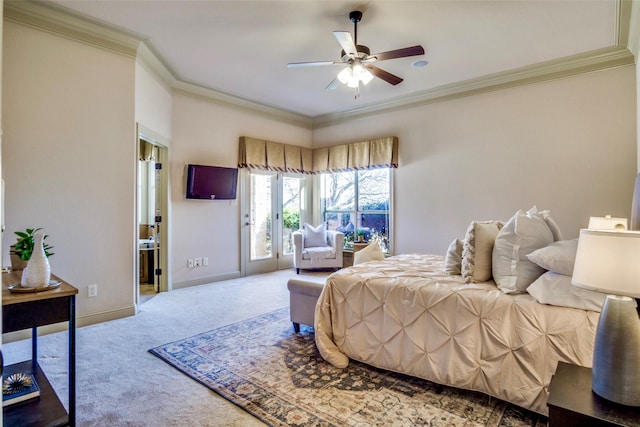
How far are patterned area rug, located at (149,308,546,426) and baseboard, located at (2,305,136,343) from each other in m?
1.03

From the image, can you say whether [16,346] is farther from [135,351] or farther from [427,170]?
[427,170]

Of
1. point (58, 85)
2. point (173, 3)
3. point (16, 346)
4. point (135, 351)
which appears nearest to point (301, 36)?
point (173, 3)

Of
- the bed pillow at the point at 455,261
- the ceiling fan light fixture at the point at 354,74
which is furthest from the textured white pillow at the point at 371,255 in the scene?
the ceiling fan light fixture at the point at 354,74

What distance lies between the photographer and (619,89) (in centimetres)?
393

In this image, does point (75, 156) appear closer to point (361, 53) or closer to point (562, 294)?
point (361, 53)

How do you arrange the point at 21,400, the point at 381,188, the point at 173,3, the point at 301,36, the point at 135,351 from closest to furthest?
the point at 21,400 < the point at 135,351 < the point at 173,3 < the point at 301,36 < the point at 381,188

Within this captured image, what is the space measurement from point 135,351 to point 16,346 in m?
1.01

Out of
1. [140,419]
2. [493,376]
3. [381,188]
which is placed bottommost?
[140,419]

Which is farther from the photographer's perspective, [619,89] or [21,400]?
[619,89]

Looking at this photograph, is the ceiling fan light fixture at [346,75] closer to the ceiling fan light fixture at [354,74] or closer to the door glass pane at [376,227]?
the ceiling fan light fixture at [354,74]

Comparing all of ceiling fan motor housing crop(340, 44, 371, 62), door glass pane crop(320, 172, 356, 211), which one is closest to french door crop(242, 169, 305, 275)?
door glass pane crop(320, 172, 356, 211)

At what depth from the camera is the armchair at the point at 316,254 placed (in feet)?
19.5

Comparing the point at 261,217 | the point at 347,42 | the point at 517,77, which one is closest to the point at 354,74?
the point at 347,42

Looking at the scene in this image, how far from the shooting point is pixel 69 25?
Answer: 326 centimetres
